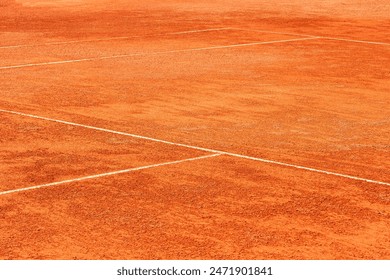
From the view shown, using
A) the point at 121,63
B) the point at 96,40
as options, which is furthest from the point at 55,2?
the point at 121,63

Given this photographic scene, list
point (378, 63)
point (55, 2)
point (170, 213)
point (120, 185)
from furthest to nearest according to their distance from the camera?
1. point (55, 2)
2. point (378, 63)
3. point (120, 185)
4. point (170, 213)

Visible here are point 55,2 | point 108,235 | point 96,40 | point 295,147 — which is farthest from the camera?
point 55,2

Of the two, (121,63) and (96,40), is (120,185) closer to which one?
(121,63)

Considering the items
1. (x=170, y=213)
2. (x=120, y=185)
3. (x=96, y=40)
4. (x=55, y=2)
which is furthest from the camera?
(x=55, y=2)

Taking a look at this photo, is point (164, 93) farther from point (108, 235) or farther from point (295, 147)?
point (108, 235)

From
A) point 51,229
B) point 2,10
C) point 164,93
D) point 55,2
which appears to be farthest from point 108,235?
point 55,2

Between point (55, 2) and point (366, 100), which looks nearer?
point (366, 100)
